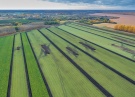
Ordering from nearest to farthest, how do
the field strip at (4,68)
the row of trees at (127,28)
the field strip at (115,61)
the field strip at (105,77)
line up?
the field strip at (105,77) → the field strip at (4,68) → the field strip at (115,61) → the row of trees at (127,28)

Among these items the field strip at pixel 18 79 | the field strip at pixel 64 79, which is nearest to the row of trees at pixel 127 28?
the field strip at pixel 64 79

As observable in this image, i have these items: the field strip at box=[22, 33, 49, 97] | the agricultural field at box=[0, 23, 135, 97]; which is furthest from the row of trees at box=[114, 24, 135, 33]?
the field strip at box=[22, 33, 49, 97]

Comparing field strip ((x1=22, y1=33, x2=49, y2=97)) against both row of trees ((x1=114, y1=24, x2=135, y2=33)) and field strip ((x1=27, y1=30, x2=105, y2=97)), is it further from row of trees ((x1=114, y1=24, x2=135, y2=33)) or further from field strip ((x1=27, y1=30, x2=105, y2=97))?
row of trees ((x1=114, y1=24, x2=135, y2=33))

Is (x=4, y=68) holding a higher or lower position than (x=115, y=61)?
lower

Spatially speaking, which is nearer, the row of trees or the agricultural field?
the agricultural field

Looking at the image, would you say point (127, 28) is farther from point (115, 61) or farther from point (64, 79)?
point (64, 79)

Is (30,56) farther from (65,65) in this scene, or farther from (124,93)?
(124,93)

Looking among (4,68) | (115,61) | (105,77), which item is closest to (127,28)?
(115,61)

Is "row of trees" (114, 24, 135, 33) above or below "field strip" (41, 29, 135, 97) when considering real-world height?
below

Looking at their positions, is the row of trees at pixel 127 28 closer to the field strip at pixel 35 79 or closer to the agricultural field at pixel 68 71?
the agricultural field at pixel 68 71
